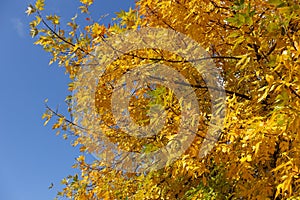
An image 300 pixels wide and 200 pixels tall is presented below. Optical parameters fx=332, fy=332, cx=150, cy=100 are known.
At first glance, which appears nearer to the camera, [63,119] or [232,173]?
[232,173]

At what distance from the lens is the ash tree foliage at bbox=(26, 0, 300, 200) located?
7.50 ft

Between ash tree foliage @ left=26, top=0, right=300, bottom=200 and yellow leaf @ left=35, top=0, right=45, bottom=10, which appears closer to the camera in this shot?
ash tree foliage @ left=26, top=0, right=300, bottom=200

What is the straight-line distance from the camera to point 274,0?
205 cm

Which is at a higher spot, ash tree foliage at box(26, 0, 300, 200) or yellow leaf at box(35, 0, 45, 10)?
yellow leaf at box(35, 0, 45, 10)

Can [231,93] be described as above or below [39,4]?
below

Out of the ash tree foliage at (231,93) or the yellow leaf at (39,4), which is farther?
the yellow leaf at (39,4)

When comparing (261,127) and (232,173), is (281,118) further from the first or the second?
(232,173)

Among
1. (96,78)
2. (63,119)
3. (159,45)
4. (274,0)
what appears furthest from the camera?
(63,119)

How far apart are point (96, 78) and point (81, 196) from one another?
2.34 meters

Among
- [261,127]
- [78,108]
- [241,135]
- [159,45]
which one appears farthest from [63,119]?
[261,127]

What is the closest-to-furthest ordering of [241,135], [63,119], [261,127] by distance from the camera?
[261,127] → [241,135] → [63,119]

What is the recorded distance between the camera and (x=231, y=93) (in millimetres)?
4066

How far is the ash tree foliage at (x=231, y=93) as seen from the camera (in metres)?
2.29

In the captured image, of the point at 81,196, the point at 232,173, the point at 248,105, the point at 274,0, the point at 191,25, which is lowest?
the point at 232,173
